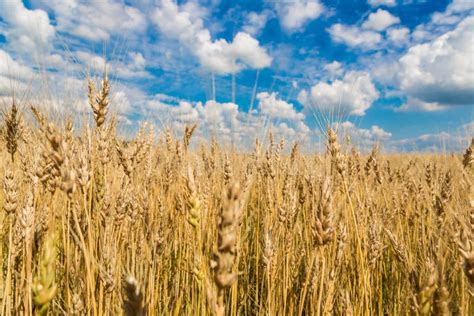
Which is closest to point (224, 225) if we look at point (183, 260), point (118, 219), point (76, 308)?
point (76, 308)

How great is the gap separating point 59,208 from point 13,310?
903 millimetres

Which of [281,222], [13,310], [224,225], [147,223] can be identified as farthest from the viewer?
[281,222]

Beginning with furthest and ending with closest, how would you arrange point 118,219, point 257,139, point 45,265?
1. point 257,139
2. point 118,219
3. point 45,265

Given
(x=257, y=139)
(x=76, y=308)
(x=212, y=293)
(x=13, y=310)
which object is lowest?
(x=13, y=310)

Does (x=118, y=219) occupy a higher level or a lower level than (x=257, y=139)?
lower

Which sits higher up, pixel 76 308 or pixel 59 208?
pixel 59 208

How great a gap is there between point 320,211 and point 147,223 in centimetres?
115

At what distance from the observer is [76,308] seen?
4.09ft

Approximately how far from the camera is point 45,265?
894 mm

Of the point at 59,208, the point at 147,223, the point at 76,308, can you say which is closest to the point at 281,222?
the point at 147,223

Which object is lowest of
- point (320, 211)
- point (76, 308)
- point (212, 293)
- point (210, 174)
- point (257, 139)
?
point (76, 308)

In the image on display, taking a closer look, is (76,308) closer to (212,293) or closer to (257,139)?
(212,293)

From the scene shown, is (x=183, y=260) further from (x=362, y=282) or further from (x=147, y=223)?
(x=362, y=282)

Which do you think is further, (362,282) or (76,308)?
(362,282)
